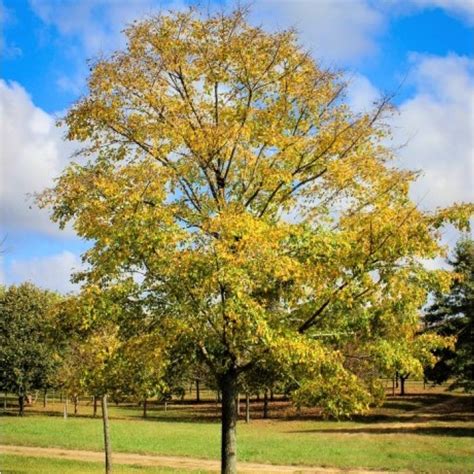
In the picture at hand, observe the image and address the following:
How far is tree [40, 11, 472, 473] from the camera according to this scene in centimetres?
959

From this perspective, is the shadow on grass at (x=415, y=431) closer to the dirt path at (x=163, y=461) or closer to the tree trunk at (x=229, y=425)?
the dirt path at (x=163, y=461)

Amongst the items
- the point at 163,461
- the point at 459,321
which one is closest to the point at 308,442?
the point at 163,461

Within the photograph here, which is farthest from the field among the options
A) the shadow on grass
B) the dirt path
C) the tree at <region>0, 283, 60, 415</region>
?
the tree at <region>0, 283, 60, 415</region>

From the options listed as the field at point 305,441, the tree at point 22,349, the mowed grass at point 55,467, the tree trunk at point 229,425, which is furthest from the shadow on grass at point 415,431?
the tree trunk at point 229,425

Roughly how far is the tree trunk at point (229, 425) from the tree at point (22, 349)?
40.2m

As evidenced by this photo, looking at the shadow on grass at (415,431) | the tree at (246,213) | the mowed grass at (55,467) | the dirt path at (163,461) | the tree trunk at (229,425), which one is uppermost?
the tree at (246,213)

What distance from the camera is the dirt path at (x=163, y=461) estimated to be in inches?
862

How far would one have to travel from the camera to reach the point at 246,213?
10.1 m

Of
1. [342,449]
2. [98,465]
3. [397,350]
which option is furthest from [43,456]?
[397,350]

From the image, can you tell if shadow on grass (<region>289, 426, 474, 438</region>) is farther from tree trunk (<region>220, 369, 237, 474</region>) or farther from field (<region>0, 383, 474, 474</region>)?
tree trunk (<region>220, 369, 237, 474</region>)

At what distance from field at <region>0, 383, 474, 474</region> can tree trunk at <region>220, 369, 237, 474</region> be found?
32.4 feet

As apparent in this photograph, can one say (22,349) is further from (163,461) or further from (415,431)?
(415,431)

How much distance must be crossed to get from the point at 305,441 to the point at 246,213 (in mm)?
24886

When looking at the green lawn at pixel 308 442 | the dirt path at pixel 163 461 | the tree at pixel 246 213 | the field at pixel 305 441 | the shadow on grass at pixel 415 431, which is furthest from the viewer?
the shadow on grass at pixel 415 431
